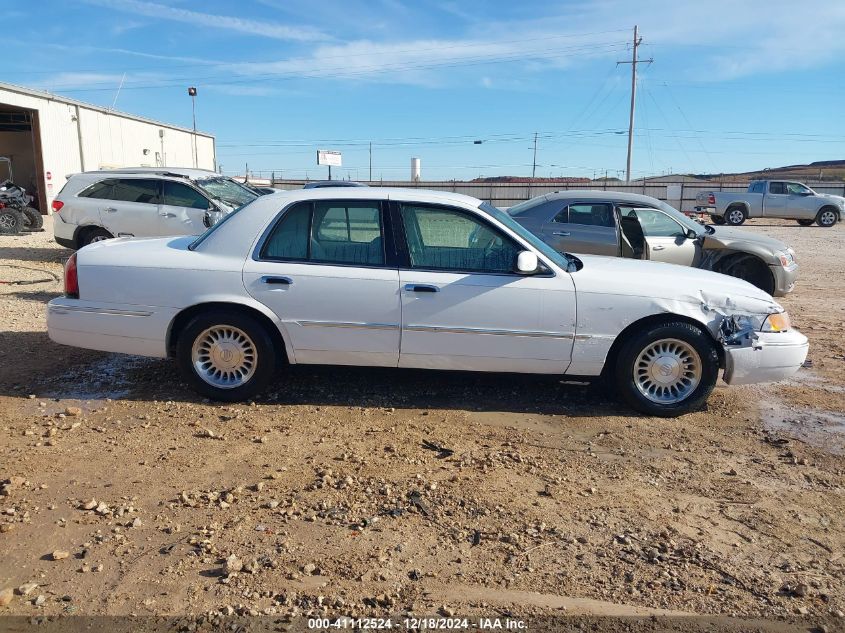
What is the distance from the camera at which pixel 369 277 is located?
4930 millimetres

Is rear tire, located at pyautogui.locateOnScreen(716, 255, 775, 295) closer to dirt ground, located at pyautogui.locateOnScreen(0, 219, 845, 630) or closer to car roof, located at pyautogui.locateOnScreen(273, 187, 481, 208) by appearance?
dirt ground, located at pyautogui.locateOnScreen(0, 219, 845, 630)

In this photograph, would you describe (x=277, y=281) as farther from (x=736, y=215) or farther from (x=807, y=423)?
(x=736, y=215)

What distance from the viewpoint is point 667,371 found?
5.02 metres

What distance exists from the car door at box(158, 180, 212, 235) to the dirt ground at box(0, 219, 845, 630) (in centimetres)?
566

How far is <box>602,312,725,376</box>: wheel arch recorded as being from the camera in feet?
16.2

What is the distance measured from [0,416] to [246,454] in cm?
196

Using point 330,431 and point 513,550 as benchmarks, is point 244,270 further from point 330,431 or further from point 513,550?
point 513,550

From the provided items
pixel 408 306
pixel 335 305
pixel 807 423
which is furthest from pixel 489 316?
pixel 807 423

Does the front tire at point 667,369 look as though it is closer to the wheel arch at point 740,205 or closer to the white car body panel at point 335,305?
the white car body panel at point 335,305

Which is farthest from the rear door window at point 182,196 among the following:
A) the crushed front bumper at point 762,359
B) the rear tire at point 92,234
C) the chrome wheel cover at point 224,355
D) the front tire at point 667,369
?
the crushed front bumper at point 762,359

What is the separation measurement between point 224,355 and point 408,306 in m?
1.45

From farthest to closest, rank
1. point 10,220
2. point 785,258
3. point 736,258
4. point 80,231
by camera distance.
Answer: point 10,220
point 80,231
point 736,258
point 785,258

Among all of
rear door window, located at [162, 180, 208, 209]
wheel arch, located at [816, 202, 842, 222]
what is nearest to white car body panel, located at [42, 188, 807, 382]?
rear door window, located at [162, 180, 208, 209]

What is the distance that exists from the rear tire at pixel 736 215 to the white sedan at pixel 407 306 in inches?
921
